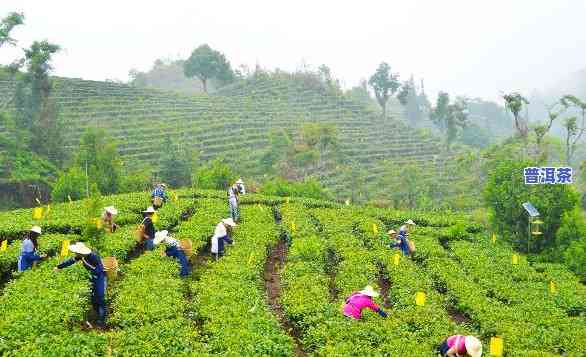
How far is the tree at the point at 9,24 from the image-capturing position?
44125 millimetres

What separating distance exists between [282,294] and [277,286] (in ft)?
5.25

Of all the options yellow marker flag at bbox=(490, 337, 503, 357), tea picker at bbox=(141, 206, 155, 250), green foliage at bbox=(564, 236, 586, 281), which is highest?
tea picker at bbox=(141, 206, 155, 250)

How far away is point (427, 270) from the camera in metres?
19.7

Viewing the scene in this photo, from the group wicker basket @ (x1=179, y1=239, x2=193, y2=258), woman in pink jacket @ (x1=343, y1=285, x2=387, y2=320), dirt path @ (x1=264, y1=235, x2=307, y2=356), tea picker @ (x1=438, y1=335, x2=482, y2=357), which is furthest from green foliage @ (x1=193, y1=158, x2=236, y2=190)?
tea picker @ (x1=438, y1=335, x2=482, y2=357)

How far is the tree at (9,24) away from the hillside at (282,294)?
89.3 ft

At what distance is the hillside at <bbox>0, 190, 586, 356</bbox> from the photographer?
11.9m

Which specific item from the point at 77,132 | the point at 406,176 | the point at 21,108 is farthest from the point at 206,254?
the point at 77,132

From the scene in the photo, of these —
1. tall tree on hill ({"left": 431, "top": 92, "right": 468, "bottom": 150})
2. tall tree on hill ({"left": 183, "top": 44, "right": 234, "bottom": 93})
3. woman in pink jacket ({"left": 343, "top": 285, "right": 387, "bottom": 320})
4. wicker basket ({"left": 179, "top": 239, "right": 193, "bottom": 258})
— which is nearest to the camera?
woman in pink jacket ({"left": 343, "top": 285, "right": 387, "bottom": 320})

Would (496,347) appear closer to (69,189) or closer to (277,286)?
(277,286)

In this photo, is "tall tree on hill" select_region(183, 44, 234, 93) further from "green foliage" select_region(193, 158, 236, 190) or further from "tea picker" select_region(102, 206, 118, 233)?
"tea picker" select_region(102, 206, 118, 233)

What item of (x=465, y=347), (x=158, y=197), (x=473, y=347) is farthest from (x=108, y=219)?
(x=473, y=347)

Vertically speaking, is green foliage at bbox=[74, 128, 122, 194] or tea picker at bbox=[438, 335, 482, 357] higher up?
green foliage at bbox=[74, 128, 122, 194]

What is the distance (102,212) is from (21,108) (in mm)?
33573

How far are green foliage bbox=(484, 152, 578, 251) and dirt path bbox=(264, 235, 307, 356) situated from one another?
1222cm
